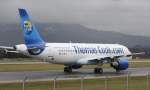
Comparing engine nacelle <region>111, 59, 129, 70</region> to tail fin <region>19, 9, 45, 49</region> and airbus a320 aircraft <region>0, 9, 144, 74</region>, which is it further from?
tail fin <region>19, 9, 45, 49</region>

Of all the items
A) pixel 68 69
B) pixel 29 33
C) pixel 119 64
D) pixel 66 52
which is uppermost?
pixel 29 33

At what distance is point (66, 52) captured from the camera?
51.7 meters

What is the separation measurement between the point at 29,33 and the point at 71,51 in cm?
565

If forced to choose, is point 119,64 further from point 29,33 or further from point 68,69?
point 29,33

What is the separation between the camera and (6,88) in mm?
30922

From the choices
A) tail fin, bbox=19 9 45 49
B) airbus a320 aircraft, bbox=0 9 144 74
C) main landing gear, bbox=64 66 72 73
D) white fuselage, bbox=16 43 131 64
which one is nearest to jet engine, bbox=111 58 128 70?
airbus a320 aircraft, bbox=0 9 144 74

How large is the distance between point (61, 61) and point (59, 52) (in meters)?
1.09

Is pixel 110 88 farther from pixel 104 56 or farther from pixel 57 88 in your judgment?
pixel 104 56

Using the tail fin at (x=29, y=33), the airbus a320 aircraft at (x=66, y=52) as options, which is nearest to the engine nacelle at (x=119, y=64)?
the airbus a320 aircraft at (x=66, y=52)

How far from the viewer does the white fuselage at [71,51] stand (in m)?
49.3

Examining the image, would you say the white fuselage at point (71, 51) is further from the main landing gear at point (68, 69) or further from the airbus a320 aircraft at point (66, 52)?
the main landing gear at point (68, 69)

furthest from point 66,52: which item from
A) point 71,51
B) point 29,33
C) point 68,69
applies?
point 29,33

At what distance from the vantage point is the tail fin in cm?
4912

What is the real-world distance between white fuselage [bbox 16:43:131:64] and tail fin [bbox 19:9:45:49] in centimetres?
105
